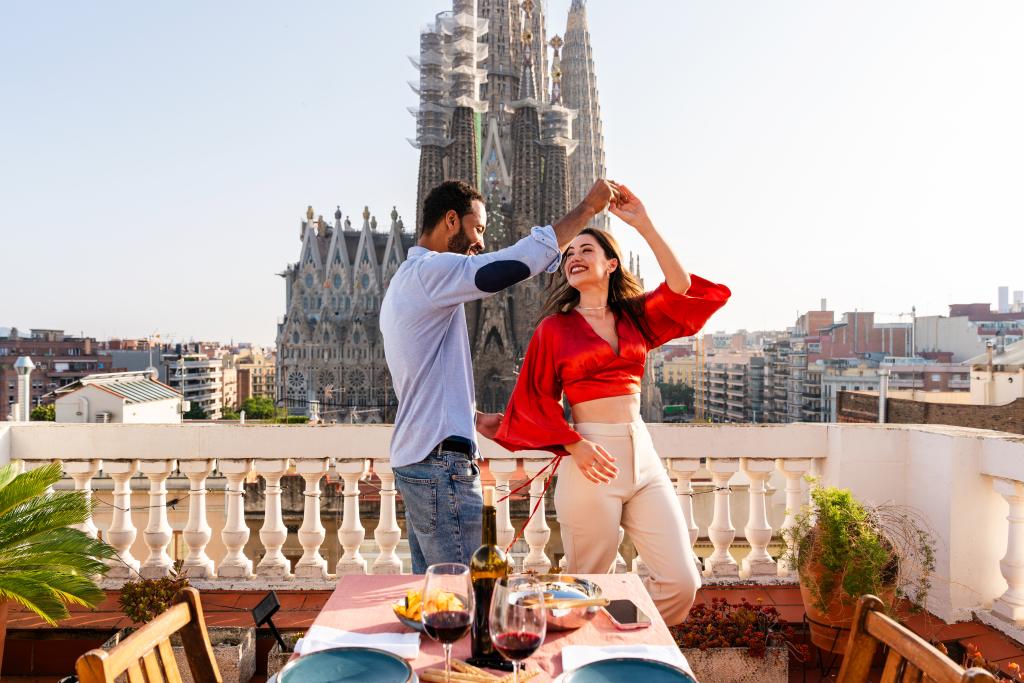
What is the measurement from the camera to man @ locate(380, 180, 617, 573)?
2.10 meters

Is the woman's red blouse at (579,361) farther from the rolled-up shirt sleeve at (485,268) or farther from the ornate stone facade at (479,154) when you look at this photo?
the ornate stone facade at (479,154)

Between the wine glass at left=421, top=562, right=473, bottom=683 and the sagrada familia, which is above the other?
the sagrada familia

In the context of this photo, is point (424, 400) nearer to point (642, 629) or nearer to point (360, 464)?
point (642, 629)

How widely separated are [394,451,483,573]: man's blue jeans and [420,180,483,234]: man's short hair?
70 cm

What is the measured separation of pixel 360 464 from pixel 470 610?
2.26 m

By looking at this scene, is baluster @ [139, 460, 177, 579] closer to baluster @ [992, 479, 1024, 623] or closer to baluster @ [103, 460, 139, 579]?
baluster @ [103, 460, 139, 579]

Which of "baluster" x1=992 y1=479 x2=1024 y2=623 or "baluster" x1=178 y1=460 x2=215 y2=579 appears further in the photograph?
"baluster" x1=178 y1=460 x2=215 y2=579

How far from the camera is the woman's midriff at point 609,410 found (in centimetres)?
235

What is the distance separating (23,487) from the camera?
2.76 metres

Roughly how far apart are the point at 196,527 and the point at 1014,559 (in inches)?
147

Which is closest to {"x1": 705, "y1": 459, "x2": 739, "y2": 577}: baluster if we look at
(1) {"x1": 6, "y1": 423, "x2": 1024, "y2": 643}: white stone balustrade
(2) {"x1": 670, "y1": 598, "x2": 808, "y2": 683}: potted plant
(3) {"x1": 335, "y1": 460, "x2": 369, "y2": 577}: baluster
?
(1) {"x1": 6, "y1": 423, "x2": 1024, "y2": 643}: white stone balustrade

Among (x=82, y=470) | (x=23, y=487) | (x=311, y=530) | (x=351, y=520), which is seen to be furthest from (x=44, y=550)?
(x=351, y=520)

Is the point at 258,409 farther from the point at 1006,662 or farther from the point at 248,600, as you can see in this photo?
the point at 1006,662

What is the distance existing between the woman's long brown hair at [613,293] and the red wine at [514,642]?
1353mm
